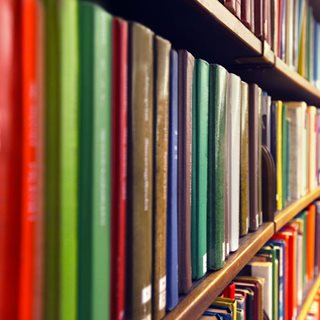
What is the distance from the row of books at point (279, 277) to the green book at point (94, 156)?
0.36m

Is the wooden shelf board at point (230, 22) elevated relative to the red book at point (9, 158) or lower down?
elevated

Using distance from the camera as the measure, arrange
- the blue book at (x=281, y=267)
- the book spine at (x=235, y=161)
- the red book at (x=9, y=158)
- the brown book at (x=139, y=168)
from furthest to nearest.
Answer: the blue book at (x=281, y=267), the book spine at (x=235, y=161), the brown book at (x=139, y=168), the red book at (x=9, y=158)

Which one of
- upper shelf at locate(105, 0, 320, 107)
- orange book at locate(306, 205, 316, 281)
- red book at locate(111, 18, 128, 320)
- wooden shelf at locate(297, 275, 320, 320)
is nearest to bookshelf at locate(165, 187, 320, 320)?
red book at locate(111, 18, 128, 320)

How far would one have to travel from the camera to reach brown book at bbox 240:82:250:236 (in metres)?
0.81

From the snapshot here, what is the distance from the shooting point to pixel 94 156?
1.12 feet

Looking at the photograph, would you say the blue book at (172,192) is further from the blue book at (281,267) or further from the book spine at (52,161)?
the blue book at (281,267)

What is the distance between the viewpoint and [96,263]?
35 cm

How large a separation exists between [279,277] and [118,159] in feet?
2.92

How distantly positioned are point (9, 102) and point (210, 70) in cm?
40

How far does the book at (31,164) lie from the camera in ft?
0.94

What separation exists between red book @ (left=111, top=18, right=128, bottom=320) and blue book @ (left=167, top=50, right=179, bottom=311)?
116 millimetres

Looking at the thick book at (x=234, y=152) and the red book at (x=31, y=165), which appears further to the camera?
the thick book at (x=234, y=152)

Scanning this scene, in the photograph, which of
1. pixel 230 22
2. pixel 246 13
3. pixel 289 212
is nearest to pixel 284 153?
pixel 289 212

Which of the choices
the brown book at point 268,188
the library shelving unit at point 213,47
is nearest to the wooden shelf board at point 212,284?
the library shelving unit at point 213,47
